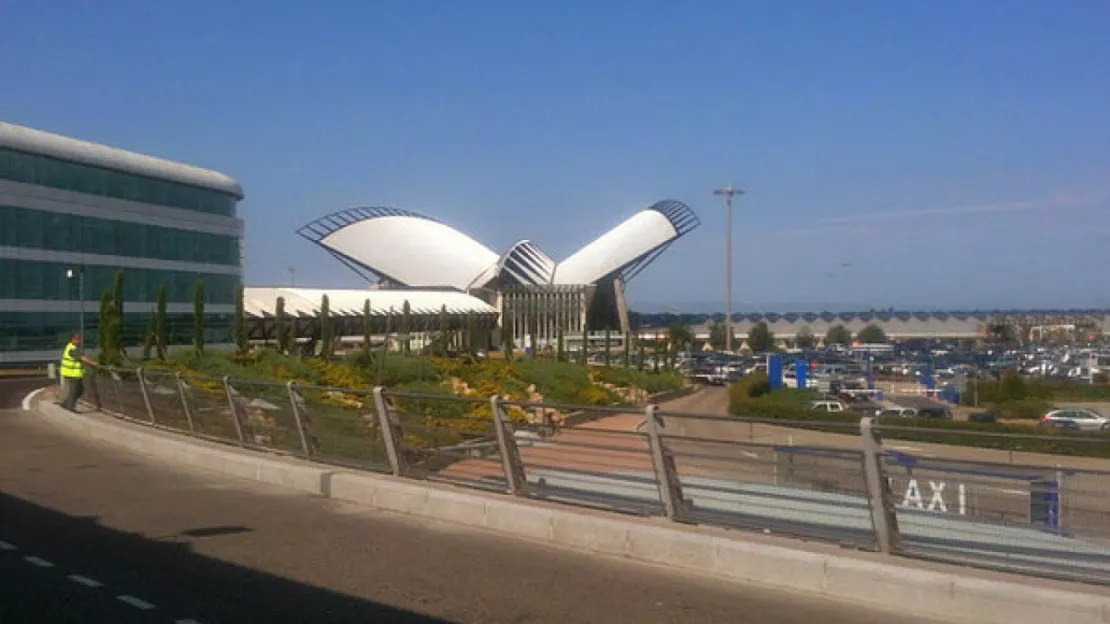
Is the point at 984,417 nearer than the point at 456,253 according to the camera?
Yes

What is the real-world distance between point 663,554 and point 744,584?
2.71ft

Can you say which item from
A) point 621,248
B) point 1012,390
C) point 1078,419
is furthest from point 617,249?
point 1078,419

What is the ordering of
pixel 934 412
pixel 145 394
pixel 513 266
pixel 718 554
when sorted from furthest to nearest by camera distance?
pixel 513 266, pixel 934 412, pixel 145 394, pixel 718 554

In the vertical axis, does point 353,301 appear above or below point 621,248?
below

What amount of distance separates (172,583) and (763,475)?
454 centimetres

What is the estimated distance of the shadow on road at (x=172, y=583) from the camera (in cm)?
729

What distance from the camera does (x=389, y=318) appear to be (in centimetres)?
7600

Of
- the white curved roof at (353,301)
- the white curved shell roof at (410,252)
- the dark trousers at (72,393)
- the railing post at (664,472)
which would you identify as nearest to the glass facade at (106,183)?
the white curved roof at (353,301)

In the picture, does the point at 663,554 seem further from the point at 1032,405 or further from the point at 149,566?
the point at 1032,405

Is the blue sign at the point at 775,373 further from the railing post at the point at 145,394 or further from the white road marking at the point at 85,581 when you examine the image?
the white road marking at the point at 85,581

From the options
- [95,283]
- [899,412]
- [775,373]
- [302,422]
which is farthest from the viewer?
[95,283]

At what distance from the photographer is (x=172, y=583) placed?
26.8 feet

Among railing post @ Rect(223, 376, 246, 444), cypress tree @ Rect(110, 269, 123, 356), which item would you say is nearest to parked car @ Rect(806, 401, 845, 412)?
cypress tree @ Rect(110, 269, 123, 356)

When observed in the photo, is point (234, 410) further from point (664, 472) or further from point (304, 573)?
point (664, 472)
